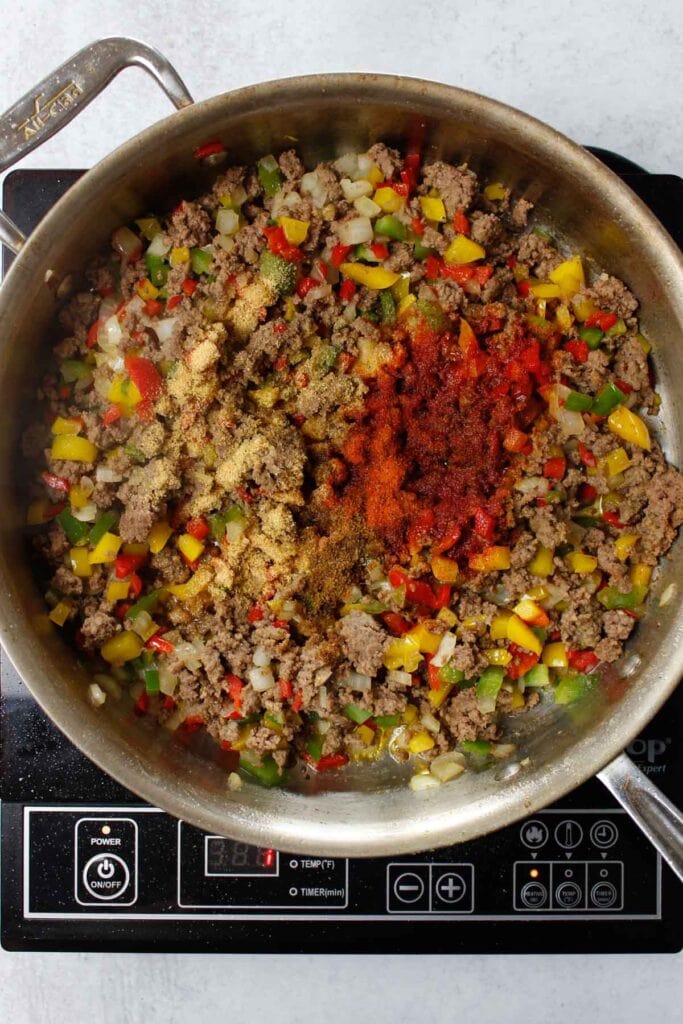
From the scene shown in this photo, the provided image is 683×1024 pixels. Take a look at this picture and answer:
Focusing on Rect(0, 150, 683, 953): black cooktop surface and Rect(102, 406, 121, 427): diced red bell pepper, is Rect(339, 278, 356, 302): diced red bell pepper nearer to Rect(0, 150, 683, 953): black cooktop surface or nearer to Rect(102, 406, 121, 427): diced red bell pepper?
Rect(102, 406, 121, 427): diced red bell pepper

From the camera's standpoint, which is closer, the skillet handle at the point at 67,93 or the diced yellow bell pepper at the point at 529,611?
the skillet handle at the point at 67,93

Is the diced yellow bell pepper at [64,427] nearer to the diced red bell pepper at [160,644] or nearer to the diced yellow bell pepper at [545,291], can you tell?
the diced red bell pepper at [160,644]

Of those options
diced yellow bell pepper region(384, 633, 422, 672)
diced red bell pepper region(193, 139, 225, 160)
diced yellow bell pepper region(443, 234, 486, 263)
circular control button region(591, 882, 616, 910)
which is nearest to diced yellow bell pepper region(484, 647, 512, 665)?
diced yellow bell pepper region(384, 633, 422, 672)

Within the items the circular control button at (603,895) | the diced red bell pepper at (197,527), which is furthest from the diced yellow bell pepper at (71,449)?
the circular control button at (603,895)

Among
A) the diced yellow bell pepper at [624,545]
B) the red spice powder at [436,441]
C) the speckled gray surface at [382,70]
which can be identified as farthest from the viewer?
the speckled gray surface at [382,70]

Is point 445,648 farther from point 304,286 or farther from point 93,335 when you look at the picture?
point 93,335

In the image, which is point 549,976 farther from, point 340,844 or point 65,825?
point 65,825

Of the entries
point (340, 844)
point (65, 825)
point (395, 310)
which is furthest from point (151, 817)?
point (395, 310)
